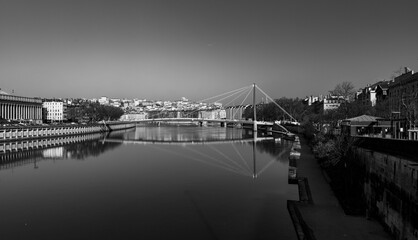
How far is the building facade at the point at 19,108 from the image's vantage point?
176 feet

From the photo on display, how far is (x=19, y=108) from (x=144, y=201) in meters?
55.4

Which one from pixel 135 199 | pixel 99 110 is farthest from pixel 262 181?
pixel 99 110

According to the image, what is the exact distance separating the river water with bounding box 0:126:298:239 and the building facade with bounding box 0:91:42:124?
38.5 metres

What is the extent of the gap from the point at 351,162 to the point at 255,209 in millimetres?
4045

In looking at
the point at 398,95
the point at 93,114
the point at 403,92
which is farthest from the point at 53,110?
the point at 403,92

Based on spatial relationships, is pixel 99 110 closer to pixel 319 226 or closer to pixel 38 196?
pixel 38 196

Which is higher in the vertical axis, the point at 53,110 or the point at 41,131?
the point at 53,110

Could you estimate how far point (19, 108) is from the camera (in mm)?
59031

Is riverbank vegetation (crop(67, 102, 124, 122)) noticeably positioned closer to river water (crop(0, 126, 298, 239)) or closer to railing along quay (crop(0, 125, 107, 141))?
railing along quay (crop(0, 125, 107, 141))

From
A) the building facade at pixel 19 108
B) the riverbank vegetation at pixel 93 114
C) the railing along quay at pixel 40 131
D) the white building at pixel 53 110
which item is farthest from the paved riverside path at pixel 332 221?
the white building at pixel 53 110

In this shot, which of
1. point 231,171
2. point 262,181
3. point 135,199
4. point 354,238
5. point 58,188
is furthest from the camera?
point 231,171

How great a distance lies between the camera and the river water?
8.64 metres

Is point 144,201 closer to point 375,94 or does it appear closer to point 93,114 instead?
point 375,94

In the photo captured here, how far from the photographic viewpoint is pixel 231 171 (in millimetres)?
18578
